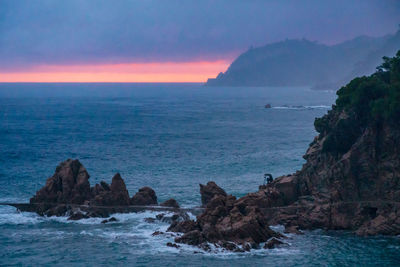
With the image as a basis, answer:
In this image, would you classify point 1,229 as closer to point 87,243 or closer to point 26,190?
point 87,243

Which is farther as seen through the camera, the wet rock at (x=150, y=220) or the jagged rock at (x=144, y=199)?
the jagged rock at (x=144, y=199)

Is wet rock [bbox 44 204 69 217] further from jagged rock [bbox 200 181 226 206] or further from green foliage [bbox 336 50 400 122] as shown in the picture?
green foliage [bbox 336 50 400 122]

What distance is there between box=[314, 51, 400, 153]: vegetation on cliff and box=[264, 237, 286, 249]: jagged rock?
13605 mm

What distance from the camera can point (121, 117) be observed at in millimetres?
174250

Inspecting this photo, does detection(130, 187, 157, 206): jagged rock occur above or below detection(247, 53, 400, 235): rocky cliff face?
below

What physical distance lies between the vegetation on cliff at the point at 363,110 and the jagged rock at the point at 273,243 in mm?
13605

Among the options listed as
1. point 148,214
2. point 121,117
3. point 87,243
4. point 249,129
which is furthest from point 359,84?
point 121,117

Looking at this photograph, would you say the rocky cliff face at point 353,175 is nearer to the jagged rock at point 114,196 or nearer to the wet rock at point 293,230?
the wet rock at point 293,230

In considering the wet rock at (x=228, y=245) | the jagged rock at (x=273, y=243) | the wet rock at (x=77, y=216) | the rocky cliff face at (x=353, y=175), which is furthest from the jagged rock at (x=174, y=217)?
the jagged rock at (x=273, y=243)

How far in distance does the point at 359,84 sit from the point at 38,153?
195ft

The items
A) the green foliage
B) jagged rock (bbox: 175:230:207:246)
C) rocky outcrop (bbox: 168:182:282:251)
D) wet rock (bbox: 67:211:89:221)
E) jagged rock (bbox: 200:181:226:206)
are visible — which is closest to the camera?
rocky outcrop (bbox: 168:182:282:251)

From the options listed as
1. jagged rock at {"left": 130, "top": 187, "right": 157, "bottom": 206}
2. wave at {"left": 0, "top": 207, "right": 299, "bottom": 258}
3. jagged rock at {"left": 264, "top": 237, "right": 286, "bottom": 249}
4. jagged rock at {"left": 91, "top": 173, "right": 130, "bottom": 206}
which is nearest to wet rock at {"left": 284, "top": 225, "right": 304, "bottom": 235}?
wave at {"left": 0, "top": 207, "right": 299, "bottom": 258}

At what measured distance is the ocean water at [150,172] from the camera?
39719mm

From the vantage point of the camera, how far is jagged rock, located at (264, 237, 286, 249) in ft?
134
